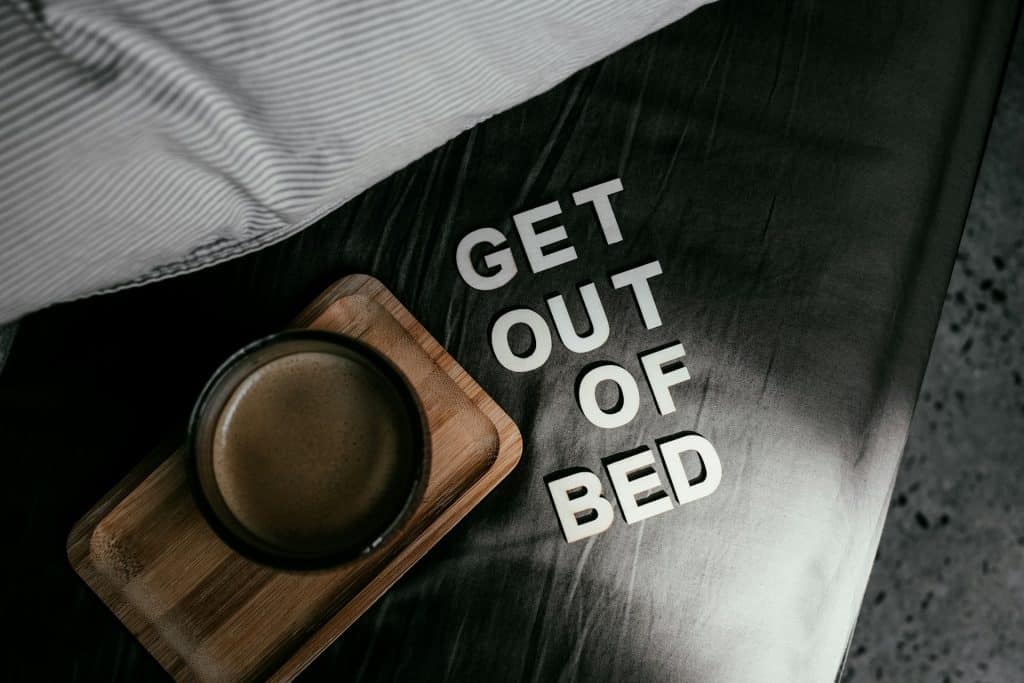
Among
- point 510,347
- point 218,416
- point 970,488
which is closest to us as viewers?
point 218,416

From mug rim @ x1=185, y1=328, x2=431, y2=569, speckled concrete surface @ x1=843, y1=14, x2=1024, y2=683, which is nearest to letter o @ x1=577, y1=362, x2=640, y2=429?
mug rim @ x1=185, y1=328, x2=431, y2=569

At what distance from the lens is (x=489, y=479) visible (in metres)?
0.50

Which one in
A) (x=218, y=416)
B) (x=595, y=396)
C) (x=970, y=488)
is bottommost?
(x=970, y=488)

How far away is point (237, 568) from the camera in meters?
0.48

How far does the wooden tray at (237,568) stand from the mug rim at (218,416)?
1.7 inches

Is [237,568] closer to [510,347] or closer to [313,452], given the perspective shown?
[313,452]

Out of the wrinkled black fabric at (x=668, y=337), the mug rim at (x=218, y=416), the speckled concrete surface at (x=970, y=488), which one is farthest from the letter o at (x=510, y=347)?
the speckled concrete surface at (x=970, y=488)

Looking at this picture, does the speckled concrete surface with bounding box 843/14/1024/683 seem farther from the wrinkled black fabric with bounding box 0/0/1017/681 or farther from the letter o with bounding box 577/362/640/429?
the letter o with bounding box 577/362/640/429

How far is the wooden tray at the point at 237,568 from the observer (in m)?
0.48

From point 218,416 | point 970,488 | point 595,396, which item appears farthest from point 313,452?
point 970,488

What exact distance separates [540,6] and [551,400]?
25 centimetres

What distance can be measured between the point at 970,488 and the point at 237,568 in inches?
30.0

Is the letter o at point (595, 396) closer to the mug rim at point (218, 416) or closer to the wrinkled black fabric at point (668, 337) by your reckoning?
the wrinkled black fabric at point (668, 337)

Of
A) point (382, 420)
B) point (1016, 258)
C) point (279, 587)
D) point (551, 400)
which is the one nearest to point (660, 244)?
point (551, 400)
